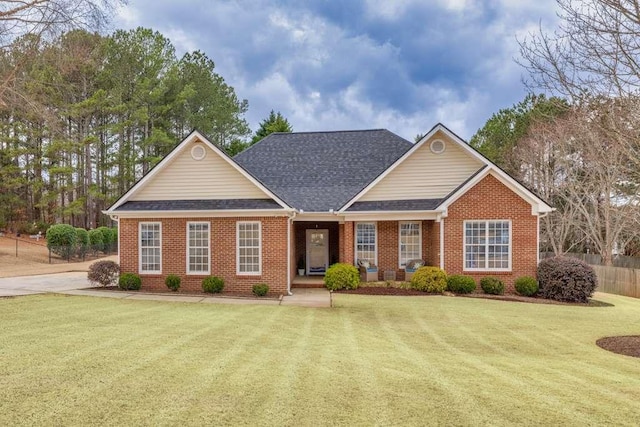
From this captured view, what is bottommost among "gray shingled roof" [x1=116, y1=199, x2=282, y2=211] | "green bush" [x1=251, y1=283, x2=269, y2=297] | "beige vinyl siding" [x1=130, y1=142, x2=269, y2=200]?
"green bush" [x1=251, y1=283, x2=269, y2=297]

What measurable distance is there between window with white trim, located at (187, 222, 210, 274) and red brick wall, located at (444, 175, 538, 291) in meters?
9.34

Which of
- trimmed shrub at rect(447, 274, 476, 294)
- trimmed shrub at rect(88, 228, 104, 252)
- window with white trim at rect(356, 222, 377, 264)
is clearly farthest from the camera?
trimmed shrub at rect(88, 228, 104, 252)

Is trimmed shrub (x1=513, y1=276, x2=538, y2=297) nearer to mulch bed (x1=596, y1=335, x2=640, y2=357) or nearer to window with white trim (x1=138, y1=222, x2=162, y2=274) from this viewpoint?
mulch bed (x1=596, y1=335, x2=640, y2=357)

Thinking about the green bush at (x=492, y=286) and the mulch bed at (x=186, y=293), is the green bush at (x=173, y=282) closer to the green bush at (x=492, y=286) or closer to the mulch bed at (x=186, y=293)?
the mulch bed at (x=186, y=293)

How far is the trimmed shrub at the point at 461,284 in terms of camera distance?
50.3ft

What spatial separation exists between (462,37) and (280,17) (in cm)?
867

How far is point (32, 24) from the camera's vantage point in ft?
43.8

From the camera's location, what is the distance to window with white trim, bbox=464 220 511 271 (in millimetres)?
15844

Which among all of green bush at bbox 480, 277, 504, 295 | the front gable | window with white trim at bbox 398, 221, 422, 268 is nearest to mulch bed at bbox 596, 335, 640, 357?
green bush at bbox 480, 277, 504, 295

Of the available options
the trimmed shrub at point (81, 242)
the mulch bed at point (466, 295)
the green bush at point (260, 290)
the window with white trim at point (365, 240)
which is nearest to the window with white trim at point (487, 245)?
the mulch bed at point (466, 295)

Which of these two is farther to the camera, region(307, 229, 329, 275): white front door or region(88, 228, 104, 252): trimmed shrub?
region(88, 228, 104, 252): trimmed shrub

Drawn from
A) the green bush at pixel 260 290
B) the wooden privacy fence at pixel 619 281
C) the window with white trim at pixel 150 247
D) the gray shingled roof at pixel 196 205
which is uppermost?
the gray shingled roof at pixel 196 205

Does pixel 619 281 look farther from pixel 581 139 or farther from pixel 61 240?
pixel 61 240

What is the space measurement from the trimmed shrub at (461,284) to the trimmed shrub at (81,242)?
27438mm
